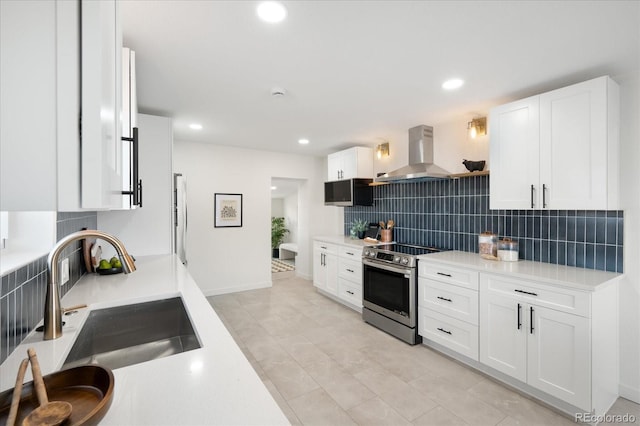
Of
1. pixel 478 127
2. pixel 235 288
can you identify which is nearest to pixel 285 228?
pixel 235 288

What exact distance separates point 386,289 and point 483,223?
4.12 feet

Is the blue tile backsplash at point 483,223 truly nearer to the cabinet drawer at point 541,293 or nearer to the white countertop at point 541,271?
the white countertop at point 541,271

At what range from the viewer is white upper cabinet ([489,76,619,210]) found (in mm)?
2121

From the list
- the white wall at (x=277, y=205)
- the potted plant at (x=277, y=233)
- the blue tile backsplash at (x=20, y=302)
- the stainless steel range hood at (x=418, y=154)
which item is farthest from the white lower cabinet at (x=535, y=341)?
the white wall at (x=277, y=205)

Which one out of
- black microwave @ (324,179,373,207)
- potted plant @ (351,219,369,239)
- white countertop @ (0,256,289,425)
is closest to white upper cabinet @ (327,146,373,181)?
black microwave @ (324,179,373,207)

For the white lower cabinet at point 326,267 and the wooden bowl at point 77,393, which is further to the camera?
the white lower cabinet at point 326,267

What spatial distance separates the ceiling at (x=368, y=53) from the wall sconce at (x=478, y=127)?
0.44 ft

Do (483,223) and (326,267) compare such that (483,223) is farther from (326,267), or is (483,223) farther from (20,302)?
(20,302)

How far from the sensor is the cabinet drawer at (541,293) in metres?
1.96

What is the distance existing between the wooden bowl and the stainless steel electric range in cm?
274

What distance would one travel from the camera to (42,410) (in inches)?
26.2

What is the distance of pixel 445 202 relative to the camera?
3.56 metres

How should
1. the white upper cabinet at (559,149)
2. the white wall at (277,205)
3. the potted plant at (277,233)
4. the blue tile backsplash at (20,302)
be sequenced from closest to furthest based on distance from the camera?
the blue tile backsplash at (20,302) → the white upper cabinet at (559,149) → the potted plant at (277,233) → the white wall at (277,205)

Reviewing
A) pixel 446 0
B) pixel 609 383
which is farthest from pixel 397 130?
pixel 609 383
